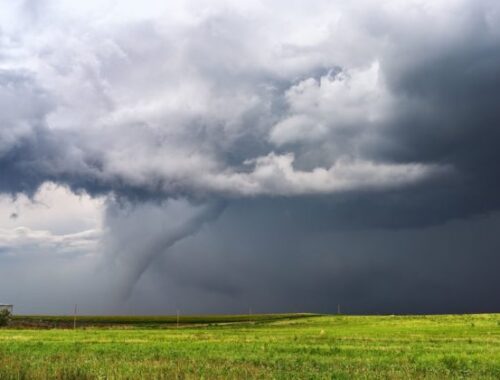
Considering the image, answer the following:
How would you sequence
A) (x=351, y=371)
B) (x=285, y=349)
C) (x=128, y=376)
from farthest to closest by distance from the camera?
1. (x=285, y=349)
2. (x=351, y=371)
3. (x=128, y=376)

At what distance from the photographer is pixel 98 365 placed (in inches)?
A: 1135

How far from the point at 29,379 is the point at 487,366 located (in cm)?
2522

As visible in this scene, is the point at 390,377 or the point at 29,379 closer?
the point at 29,379

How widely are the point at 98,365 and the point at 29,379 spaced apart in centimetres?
721

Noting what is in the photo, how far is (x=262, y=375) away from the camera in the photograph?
25484 mm

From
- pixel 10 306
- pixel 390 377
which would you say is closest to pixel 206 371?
pixel 390 377

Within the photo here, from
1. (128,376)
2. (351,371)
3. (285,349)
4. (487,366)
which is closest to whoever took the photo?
(128,376)

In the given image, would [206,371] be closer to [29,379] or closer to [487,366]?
[29,379]

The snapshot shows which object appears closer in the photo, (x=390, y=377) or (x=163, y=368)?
(x=390, y=377)

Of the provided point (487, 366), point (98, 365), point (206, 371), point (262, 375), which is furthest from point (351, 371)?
point (98, 365)

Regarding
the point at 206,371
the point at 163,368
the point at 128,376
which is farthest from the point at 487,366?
the point at 128,376

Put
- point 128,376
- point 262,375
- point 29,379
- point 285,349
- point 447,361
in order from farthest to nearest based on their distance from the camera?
point 285,349, point 447,361, point 262,375, point 128,376, point 29,379

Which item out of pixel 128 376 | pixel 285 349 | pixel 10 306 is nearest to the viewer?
pixel 128 376

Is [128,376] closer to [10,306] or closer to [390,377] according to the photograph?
[390,377]
